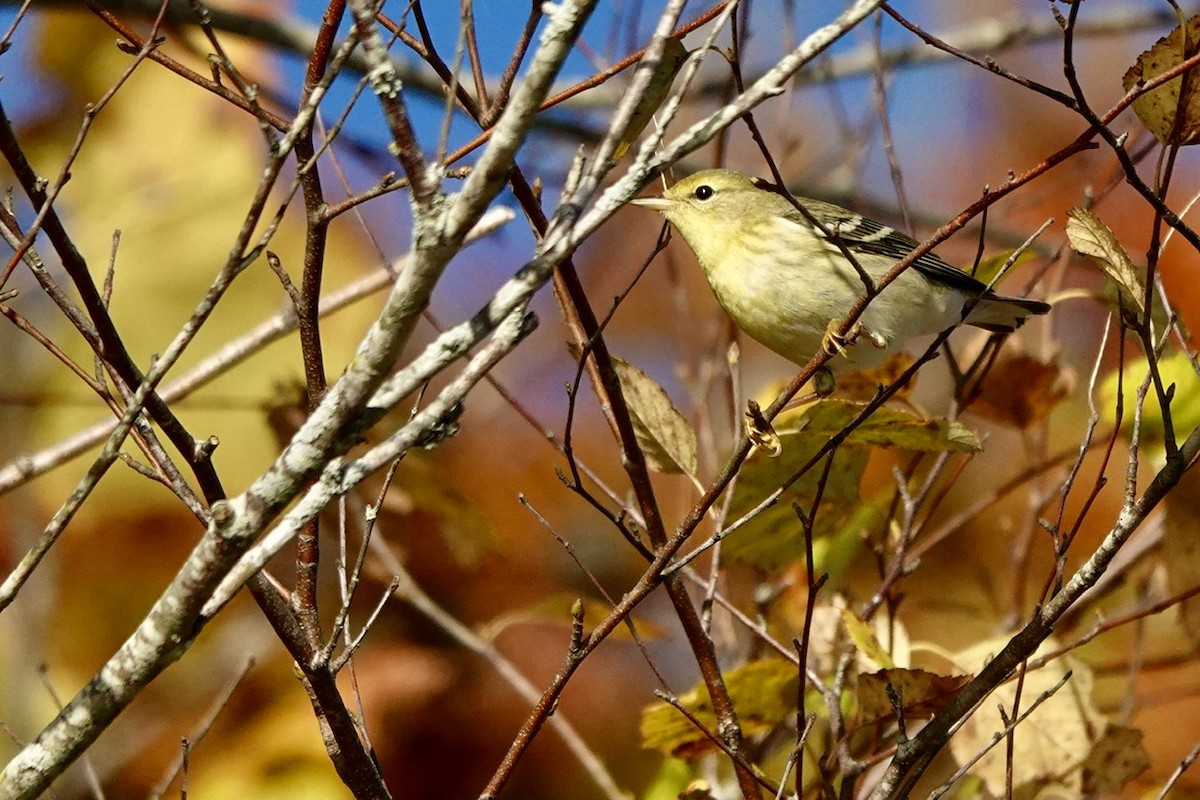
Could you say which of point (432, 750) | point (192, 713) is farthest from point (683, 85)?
point (192, 713)

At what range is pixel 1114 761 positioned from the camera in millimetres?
2016

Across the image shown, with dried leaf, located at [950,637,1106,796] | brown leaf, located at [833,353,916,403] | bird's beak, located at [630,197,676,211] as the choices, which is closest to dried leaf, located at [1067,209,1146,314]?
dried leaf, located at [950,637,1106,796]

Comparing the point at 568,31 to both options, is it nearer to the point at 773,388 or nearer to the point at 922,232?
the point at 773,388

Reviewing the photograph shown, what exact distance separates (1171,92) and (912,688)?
0.88 metres

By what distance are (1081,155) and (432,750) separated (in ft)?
8.63

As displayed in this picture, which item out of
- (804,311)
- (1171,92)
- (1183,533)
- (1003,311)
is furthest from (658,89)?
(1003,311)

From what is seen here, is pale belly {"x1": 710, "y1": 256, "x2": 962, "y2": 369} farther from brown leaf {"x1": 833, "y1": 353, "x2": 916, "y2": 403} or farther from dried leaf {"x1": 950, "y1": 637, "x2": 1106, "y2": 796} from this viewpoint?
dried leaf {"x1": 950, "y1": 637, "x2": 1106, "y2": 796}

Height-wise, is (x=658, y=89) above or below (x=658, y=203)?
below

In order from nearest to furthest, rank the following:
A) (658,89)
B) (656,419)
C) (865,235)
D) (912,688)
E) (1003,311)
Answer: (658,89)
(912,688)
(656,419)
(1003,311)
(865,235)

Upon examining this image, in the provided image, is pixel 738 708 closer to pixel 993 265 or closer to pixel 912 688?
pixel 912 688

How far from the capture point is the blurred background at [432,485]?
288 centimetres

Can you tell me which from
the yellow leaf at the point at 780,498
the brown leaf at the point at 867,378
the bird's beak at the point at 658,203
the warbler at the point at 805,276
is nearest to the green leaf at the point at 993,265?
the warbler at the point at 805,276

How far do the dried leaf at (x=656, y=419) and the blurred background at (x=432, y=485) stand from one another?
65 centimetres

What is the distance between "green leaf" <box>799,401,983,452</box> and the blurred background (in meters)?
0.69
